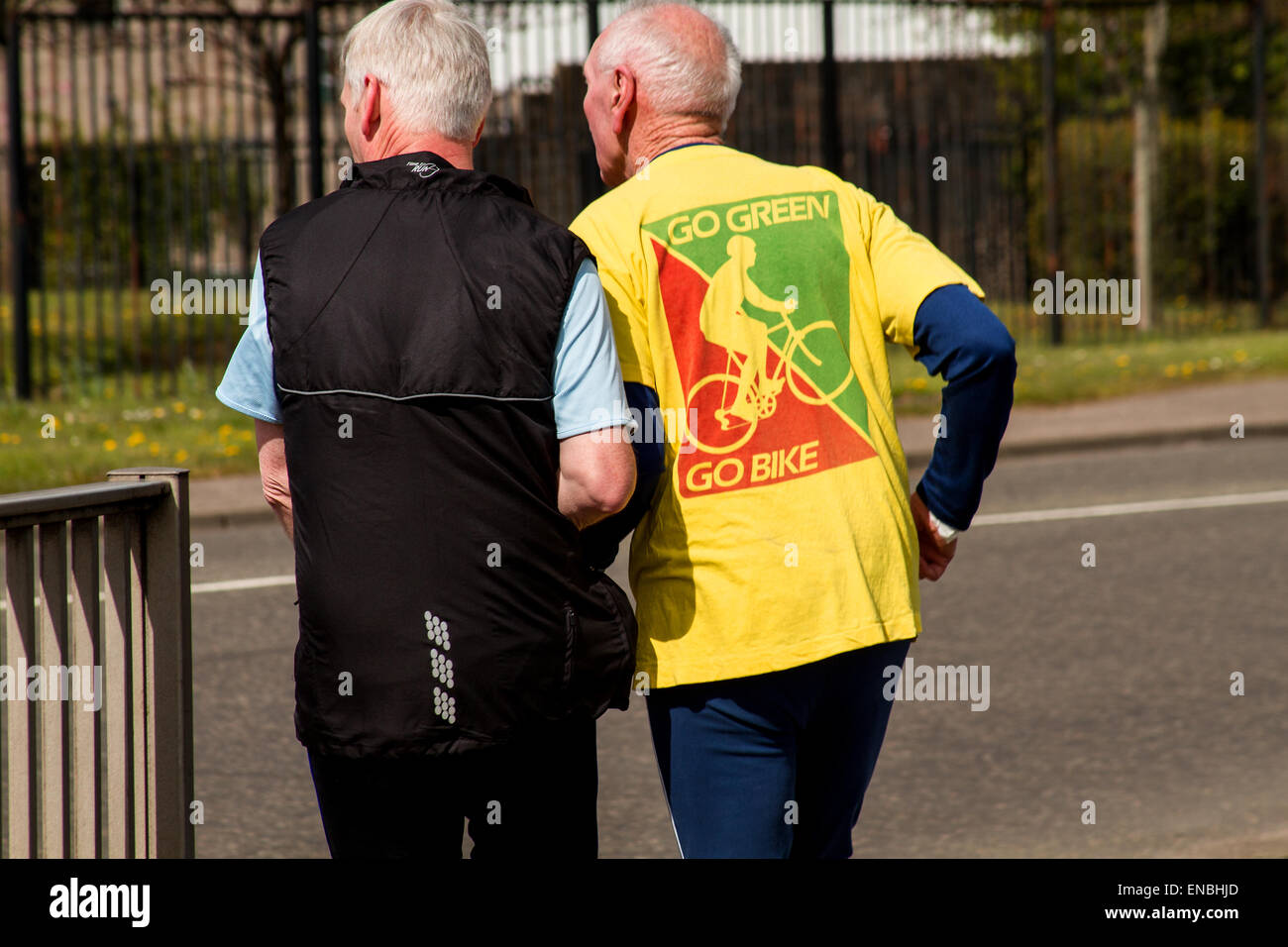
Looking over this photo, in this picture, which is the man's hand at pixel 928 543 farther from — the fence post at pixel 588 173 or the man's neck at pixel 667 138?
the fence post at pixel 588 173

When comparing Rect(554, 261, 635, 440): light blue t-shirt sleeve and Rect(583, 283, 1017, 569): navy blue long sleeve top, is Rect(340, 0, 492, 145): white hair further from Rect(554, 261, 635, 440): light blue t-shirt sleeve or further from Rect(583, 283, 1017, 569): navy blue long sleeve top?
Rect(583, 283, 1017, 569): navy blue long sleeve top

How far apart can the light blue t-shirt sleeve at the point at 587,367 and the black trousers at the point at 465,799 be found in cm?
45

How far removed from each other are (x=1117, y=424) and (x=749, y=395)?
9.77 m

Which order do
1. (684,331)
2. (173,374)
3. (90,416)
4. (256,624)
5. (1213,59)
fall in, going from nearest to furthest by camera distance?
(684,331) < (256,624) < (90,416) < (173,374) < (1213,59)

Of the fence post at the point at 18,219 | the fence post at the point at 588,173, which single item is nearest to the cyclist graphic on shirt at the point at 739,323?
the fence post at the point at 18,219

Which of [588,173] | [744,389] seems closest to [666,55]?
[744,389]

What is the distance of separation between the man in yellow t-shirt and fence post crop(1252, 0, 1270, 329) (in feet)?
48.5

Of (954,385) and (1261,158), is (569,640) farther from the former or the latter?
(1261,158)

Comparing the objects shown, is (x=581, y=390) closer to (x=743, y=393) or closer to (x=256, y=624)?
(x=743, y=393)

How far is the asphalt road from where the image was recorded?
14.1 feet

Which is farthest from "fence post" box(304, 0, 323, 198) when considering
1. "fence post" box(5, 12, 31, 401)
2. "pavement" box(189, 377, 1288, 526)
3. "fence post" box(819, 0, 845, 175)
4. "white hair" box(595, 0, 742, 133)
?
"white hair" box(595, 0, 742, 133)

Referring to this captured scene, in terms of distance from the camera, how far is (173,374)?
1304 cm
